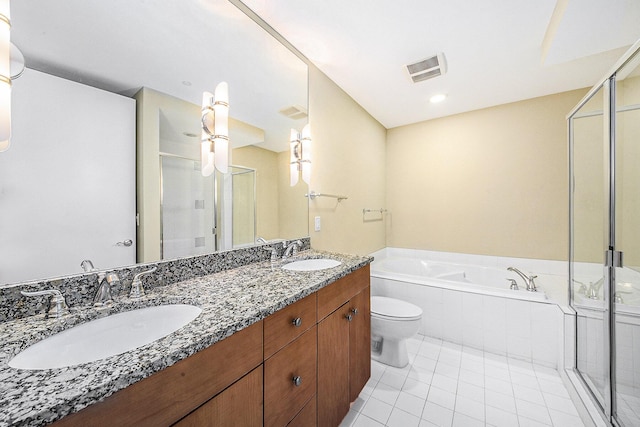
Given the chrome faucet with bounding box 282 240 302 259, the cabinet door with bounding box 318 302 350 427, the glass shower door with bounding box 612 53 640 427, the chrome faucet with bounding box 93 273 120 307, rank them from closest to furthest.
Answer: the chrome faucet with bounding box 93 273 120 307
the cabinet door with bounding box 318 302 350 427
the glass shower door with bounding box 612 53 640 427
the chrome faucet with bounding box 282 240 302 259

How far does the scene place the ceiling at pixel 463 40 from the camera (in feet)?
4.66

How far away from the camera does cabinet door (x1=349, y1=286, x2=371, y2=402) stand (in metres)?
1.36

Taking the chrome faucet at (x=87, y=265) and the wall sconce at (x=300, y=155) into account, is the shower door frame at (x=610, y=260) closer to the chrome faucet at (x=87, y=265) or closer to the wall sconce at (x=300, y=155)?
the wall sconce at (x=300, y=155)

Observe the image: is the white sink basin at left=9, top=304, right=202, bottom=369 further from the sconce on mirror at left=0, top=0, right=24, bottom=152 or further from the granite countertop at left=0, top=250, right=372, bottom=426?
the sconce on mirror at left=0, top=0, right=24, bottom=152

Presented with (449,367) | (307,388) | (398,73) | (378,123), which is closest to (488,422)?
(449,367)

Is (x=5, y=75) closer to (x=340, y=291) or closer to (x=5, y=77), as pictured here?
(x=5, y=77)

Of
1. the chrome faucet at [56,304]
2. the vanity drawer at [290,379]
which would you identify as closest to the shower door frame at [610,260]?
the vanity drawer at [290,379]

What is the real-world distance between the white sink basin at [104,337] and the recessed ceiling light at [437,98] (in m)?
2.75

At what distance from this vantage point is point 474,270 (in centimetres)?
276

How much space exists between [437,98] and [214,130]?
230cm

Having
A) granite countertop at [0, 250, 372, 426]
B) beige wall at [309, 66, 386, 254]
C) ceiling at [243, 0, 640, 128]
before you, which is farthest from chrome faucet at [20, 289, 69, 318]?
ceiling at [243, 0, 640, 128]

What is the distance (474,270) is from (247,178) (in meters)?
2.64

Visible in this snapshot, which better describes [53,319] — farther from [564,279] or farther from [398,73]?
[564,279]

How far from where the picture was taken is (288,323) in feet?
3.01
